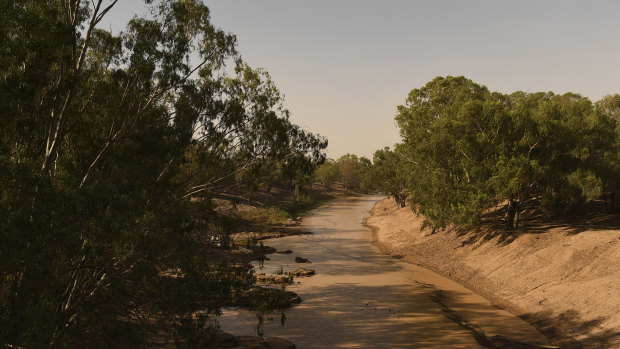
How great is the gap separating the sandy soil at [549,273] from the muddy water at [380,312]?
5.19 feet

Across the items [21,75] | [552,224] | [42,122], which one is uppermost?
[21,75]

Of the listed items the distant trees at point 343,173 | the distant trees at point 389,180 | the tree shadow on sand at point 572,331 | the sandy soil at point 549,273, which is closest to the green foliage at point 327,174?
the distant trees at point 343,173

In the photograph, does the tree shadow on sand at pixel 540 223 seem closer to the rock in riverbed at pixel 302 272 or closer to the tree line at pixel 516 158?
the tree line at pixel 516 158

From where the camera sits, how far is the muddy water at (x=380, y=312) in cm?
2399

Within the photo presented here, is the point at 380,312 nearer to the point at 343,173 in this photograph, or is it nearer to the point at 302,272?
the point at 302,272

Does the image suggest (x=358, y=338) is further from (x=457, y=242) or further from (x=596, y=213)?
(x=596, y=213)

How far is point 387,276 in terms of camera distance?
130 feet

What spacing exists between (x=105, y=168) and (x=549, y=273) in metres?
32.4

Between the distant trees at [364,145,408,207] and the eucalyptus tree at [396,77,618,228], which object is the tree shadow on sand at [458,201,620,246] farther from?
the distant trees at [364,145,408,207]

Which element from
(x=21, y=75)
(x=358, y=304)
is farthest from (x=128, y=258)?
(x=358, y=304)

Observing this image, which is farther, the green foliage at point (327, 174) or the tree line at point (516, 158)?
the green foliage at point (327, 174)

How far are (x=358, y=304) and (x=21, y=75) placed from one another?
25.8 m

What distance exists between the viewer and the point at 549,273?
102 ft

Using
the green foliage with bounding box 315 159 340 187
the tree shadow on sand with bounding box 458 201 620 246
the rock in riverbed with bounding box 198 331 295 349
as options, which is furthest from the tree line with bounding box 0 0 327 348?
the green foliage with bounding box 315 159 340 187
